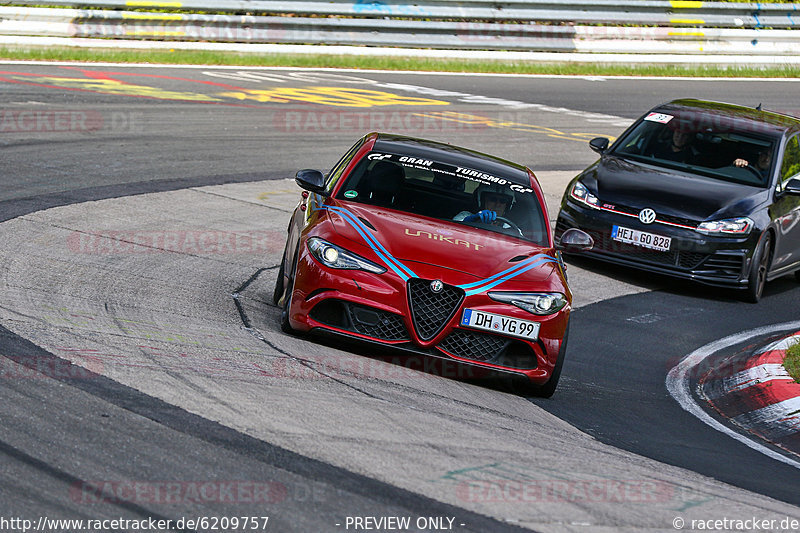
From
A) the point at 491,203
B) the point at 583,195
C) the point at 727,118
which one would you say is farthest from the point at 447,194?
the point at 727,118

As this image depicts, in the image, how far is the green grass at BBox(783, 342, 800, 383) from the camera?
8453mm

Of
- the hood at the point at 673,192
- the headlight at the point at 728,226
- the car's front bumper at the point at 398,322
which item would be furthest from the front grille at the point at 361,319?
the headlight at the point at 728,226

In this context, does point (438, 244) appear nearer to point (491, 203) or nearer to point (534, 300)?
point (534, 300)

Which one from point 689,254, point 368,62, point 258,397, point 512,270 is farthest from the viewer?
point 368,62

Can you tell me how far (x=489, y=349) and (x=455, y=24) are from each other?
60.1 ft

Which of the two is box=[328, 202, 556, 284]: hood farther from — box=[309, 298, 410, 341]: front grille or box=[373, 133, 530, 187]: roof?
box=[373, 133, 530, 187]: roof

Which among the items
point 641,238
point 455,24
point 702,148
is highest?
point 455,24

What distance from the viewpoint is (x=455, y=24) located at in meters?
24.6

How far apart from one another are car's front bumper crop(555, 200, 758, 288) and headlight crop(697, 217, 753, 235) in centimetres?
5

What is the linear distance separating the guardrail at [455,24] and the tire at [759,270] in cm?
1349

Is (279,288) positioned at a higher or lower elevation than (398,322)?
lower

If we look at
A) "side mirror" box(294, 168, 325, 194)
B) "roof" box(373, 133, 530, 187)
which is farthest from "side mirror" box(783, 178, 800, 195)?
"side mirror" box(294, 168, 325, 194)

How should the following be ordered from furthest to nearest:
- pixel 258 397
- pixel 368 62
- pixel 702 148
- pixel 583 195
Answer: pixel 368 62 < pixel 702 148 < pixel 583 195 < pixel 258 397

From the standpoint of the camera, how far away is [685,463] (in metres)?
6.33
